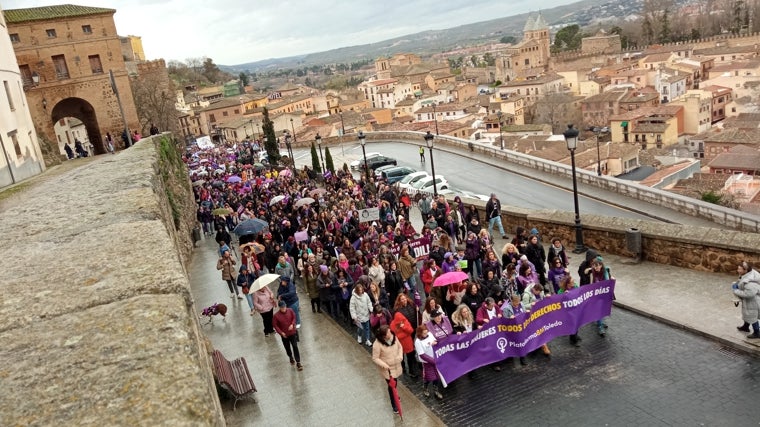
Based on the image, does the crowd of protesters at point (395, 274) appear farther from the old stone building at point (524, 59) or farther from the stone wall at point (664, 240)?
the old stone building at point (524, 59)

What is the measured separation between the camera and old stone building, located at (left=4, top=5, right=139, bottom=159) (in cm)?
3566

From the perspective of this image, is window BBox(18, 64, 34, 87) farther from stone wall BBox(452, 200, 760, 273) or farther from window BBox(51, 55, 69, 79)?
stone wall BBox(452, 200, 760, 273)

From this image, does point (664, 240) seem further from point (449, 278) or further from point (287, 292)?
point (287, 292)

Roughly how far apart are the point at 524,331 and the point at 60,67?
123 ft

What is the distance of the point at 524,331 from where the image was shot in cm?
911

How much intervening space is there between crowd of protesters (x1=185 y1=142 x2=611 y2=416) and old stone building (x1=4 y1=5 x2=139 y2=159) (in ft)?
73.5

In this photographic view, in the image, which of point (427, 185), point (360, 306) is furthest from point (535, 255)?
point (427, 185)

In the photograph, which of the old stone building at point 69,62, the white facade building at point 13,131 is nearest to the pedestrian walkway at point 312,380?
the white facade building at point 13,131

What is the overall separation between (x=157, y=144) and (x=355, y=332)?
15.4m

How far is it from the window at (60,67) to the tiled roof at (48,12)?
235cm

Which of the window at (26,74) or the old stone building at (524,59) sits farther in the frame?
the old stone building at (524,59)

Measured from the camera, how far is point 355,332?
11602 mm

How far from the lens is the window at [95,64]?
123 ft

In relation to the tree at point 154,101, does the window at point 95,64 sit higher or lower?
higher
